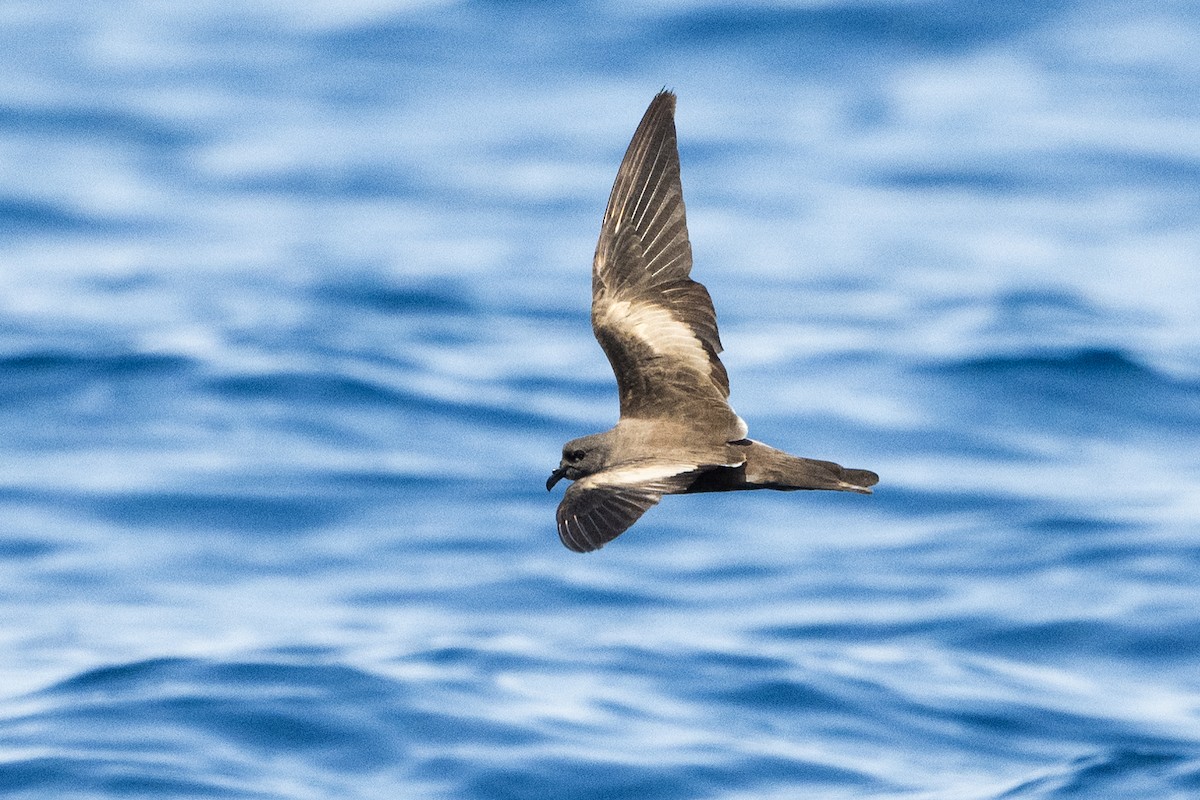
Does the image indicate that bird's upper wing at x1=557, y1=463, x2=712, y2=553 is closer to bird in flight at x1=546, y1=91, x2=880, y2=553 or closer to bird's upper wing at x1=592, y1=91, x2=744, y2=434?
bird in flight at x1=546, y1=91, x2=880, y2=553

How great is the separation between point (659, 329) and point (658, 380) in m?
0.34

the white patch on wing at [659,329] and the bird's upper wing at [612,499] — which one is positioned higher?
the white patch on wing at [659,329]

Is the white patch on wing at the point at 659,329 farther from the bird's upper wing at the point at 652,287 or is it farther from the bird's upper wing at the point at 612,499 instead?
the bird's upper wing at the point at 612,499

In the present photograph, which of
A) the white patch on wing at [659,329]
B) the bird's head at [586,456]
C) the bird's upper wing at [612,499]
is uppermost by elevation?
the white patch on wing at [659,329]

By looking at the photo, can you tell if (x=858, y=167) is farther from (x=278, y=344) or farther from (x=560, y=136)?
(x=278, y=344)

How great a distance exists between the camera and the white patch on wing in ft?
28.9

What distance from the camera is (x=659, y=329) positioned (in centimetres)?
894

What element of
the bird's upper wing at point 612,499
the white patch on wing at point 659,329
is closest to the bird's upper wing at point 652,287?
the white patch on wing at point 659,329

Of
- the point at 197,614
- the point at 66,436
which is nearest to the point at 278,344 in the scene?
the point at 66,436

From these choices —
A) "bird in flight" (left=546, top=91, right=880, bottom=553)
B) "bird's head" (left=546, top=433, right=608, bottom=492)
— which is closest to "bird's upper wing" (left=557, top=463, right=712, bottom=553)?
"bird in flight" (left=546, top=91, right=880, bottom=553)

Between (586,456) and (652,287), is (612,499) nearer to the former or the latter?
(586,456)

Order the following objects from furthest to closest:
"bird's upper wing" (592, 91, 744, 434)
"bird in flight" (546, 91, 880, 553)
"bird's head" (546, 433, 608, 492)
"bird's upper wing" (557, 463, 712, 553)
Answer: "bird's upper wing" (592, 91, 744, 434)
"bird's head" (546, 433, 608, 492)
"bird in flight" (546, 91, 880, 553)
"bird's upper wing" (557, 463, 712, 553)

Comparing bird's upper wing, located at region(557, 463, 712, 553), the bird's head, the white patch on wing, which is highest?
the white patch on wing

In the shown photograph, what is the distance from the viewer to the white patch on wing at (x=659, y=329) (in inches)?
347
